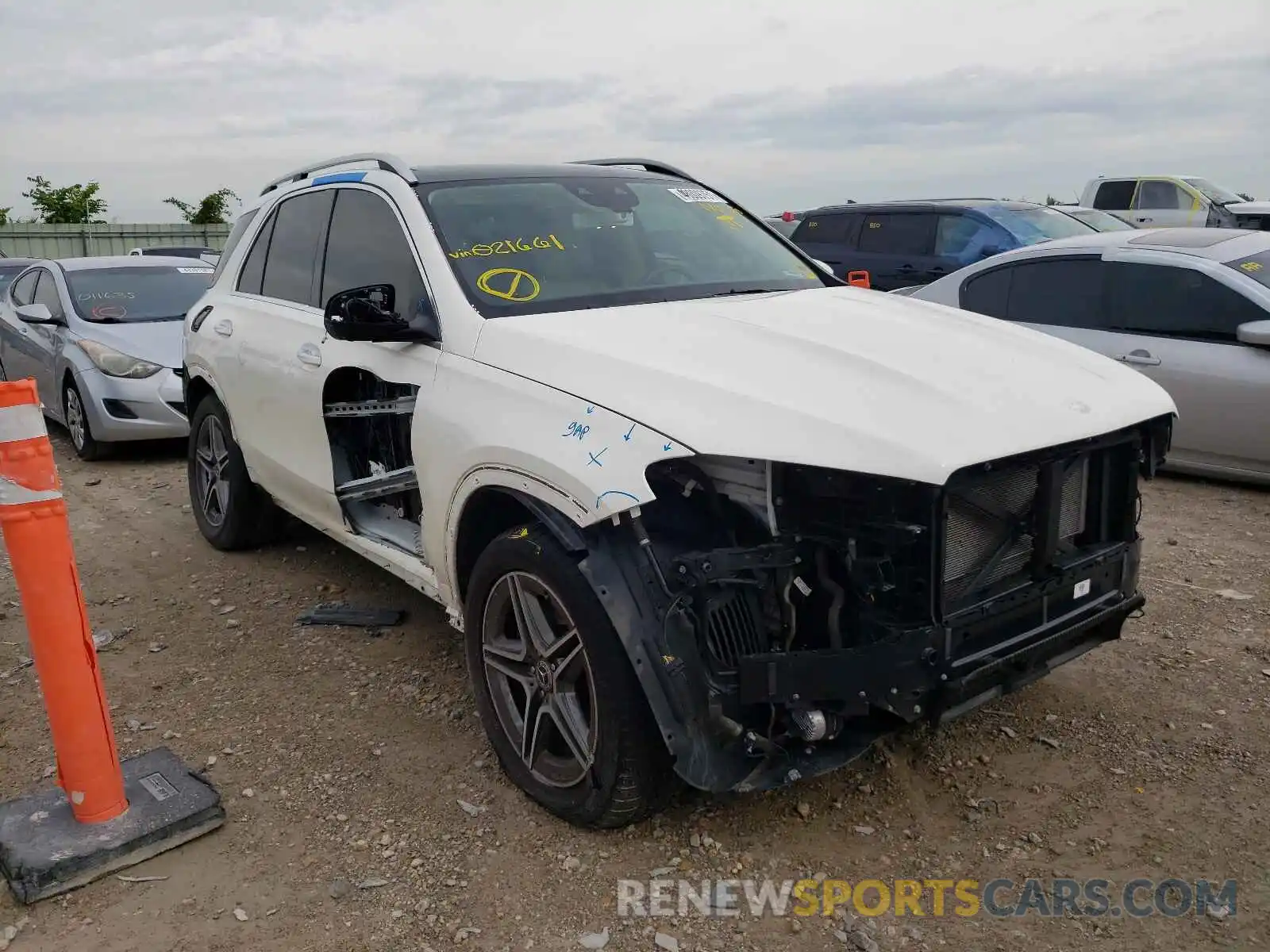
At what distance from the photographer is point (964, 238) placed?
1139cm

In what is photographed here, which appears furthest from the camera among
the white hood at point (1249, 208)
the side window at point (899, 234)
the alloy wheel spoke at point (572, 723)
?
the white hood at point (1249, 208)

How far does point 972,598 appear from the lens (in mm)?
2855

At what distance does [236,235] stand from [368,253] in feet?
5.76

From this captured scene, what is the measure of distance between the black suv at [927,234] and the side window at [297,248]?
7.80 meters

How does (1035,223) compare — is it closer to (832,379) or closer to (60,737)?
(832,379)

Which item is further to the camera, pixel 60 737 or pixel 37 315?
pixel 37 315

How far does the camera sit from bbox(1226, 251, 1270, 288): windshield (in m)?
6.43

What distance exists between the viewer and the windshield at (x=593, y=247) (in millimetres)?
3670

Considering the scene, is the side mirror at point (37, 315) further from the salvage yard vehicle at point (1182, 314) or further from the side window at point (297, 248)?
the salvage yard vehicle at point (1182, 314)

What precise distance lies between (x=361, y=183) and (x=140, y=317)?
560 cm

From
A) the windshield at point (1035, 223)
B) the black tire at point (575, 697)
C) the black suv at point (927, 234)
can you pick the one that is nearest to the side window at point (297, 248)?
the black tire at point (575, 697)

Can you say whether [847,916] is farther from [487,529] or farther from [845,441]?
[487,529]

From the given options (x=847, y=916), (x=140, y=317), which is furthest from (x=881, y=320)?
(x=140, y=317)

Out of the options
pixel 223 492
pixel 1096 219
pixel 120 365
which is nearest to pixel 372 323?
pixel 223 492
